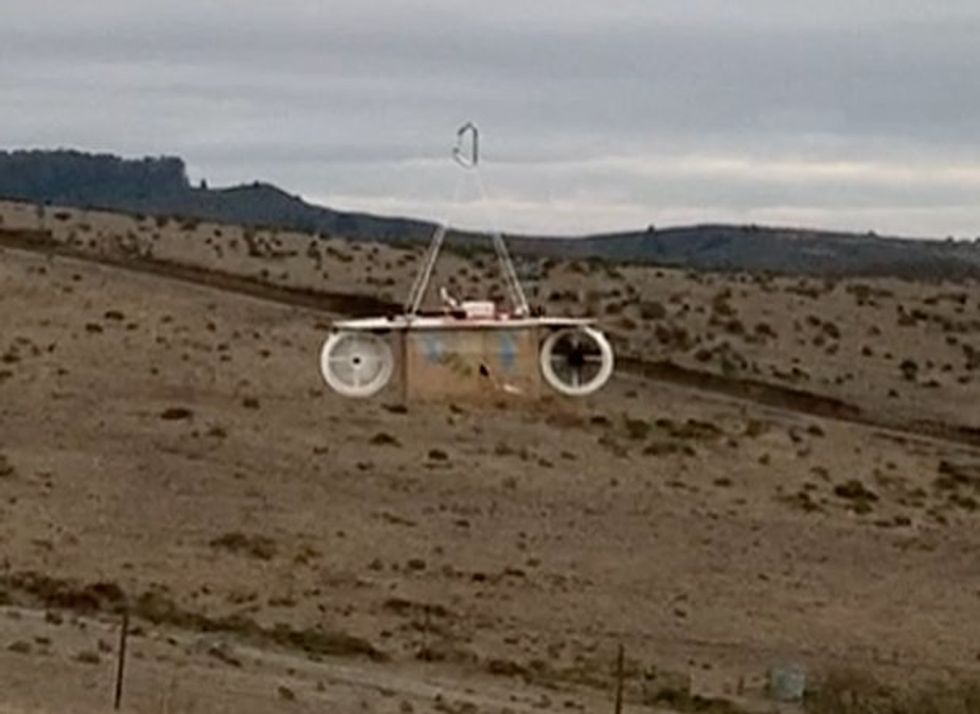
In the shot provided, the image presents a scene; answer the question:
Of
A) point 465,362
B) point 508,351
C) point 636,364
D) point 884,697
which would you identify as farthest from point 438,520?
point 465,362

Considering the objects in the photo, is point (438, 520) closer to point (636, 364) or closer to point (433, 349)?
point (636, 364)

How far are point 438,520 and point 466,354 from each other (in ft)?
67.9

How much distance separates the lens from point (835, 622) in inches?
1506

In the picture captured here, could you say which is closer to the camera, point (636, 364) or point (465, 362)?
point (465, 362)

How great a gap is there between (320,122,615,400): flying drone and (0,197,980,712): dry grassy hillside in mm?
4070

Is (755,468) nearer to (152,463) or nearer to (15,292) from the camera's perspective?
(152,463)

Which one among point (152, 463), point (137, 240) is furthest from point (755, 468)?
point (137, 240)

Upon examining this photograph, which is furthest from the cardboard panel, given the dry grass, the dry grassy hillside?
the dry grass

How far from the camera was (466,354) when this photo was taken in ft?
72.8

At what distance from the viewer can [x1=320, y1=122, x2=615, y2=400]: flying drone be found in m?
22.3

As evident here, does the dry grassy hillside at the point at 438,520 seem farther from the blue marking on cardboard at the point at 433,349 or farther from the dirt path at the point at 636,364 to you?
the blue marking on cardboard at the point at 433,349

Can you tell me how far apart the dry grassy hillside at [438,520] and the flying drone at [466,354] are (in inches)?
160

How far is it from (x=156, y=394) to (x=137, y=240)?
26753 mm

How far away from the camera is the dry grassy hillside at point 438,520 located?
107ft
